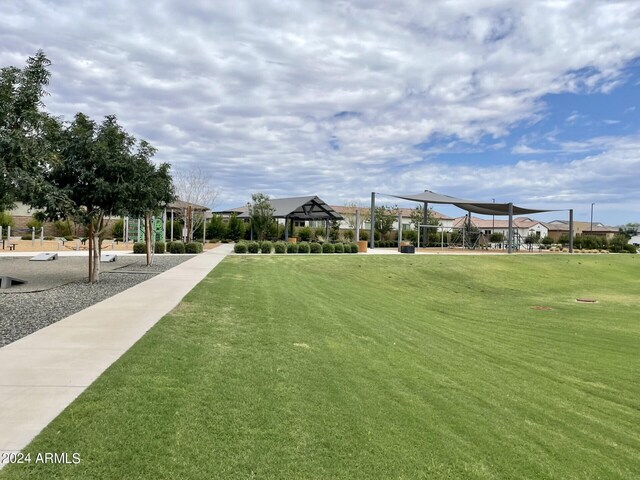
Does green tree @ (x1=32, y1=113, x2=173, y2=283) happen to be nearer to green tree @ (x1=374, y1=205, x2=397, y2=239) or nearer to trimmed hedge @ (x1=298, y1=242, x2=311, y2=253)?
trimmed hedge @ (x1=298, y1=242, x2=311, y2=253)

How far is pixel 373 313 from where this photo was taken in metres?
10.7

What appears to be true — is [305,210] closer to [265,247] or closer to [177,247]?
[265,247]

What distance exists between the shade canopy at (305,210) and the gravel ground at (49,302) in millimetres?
21673

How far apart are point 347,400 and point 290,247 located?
2429 cm

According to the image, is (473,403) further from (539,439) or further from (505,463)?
(505,463)

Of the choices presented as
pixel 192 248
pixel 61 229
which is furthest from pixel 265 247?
pixel 61 229

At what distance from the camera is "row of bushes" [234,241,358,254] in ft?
90.9

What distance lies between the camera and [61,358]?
5605mm

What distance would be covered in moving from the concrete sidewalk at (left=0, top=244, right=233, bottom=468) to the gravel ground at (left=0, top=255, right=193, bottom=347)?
1.07 ft

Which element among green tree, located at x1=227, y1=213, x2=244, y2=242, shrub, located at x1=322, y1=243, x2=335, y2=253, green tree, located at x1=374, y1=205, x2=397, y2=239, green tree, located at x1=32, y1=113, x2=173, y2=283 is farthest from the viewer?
green tree, located at x1=374, y1=205, x2=397, y2=239

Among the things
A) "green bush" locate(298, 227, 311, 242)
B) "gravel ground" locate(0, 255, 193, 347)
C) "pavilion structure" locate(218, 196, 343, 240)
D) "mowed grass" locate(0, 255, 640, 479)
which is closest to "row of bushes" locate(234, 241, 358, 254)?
"pavilion structure" locate(218, 196, 343, 240)

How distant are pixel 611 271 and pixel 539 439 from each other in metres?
28.7

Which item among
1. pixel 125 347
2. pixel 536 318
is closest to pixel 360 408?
pixel 125 347

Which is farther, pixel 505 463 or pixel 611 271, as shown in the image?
pixel 611 271
